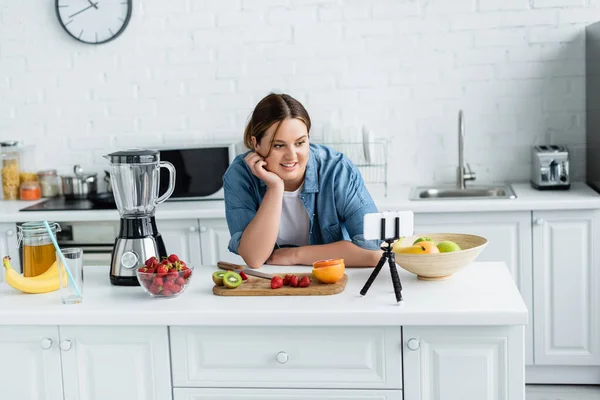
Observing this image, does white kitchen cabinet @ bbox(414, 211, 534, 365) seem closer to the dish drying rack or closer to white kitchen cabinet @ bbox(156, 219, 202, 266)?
the dish drying rack

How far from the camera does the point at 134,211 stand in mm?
2725

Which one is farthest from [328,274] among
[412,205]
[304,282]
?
[412,205]

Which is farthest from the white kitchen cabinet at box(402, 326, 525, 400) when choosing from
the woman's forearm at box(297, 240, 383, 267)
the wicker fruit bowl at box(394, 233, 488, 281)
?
the woman's forearm at box(297, 240, 383, 267)

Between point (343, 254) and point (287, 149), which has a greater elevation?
point (287, 149)

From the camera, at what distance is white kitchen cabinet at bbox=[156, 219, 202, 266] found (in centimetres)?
416

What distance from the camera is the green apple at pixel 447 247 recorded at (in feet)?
8.13

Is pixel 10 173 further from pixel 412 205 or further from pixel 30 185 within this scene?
pixel 412 205

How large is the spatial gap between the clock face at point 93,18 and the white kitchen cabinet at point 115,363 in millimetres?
2617

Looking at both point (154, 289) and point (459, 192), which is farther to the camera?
point (459, 192)

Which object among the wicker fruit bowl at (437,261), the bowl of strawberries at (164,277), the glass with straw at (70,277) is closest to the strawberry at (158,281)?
the bowl of strawberries at (164,277)

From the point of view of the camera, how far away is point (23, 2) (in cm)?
475

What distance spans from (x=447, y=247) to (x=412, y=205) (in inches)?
57.8

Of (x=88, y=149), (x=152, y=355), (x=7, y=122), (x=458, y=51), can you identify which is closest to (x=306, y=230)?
(x=152, y=355)

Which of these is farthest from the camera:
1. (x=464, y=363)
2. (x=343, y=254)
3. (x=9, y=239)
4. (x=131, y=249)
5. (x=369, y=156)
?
(x=369, y=156)
